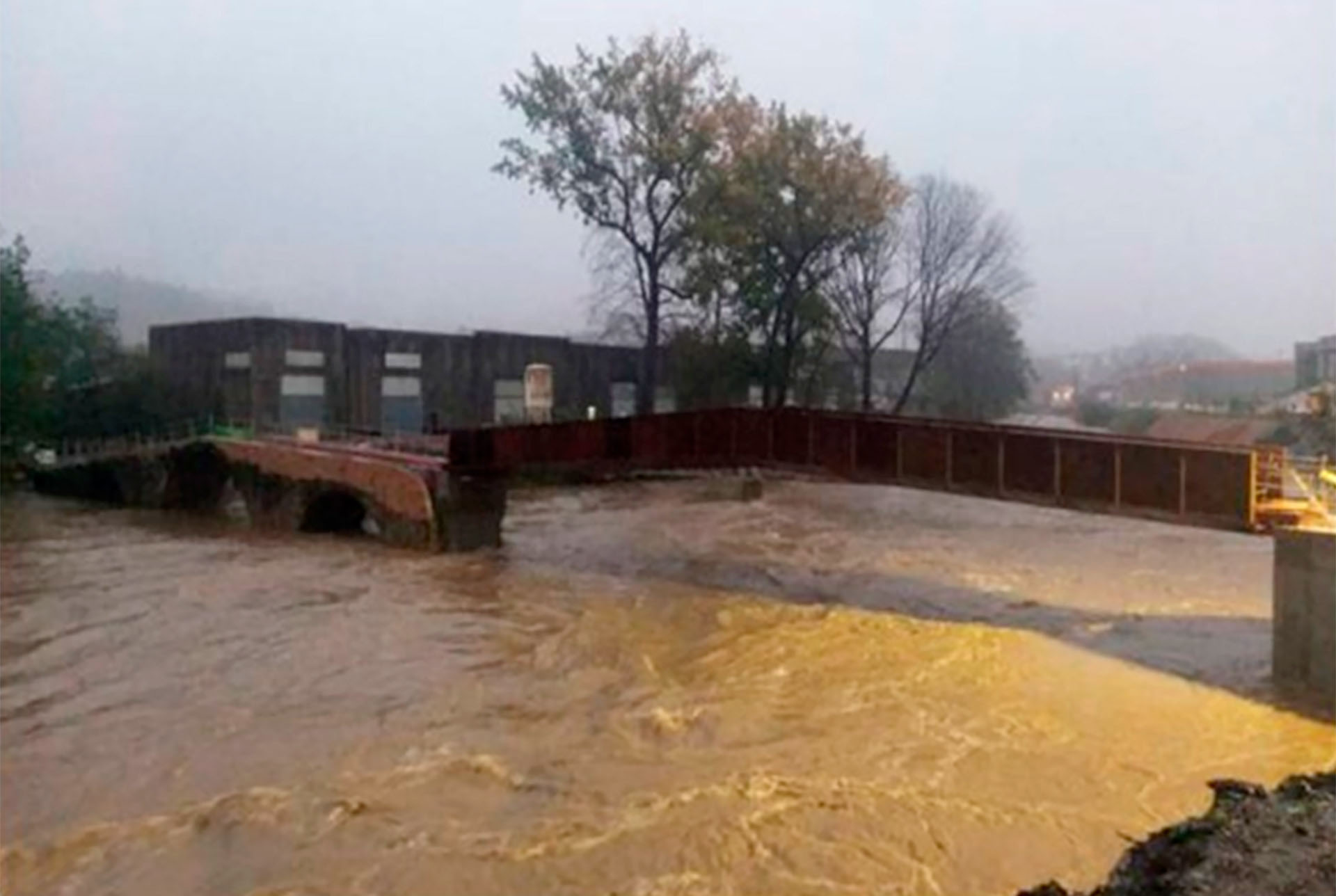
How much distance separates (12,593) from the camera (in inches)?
874

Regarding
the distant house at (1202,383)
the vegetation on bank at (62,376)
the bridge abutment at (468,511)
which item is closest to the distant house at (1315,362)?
the distant house at (1202,383)

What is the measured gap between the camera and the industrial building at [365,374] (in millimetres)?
47875

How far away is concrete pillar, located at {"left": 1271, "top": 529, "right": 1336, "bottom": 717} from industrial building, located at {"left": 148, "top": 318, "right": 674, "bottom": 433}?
40348 mm

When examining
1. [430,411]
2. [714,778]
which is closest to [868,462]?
[714,778]

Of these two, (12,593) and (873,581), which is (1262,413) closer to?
(873,581)

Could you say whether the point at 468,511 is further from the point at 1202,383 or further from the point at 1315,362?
the point at 1202,383

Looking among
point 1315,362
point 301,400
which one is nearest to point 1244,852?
point 301,400

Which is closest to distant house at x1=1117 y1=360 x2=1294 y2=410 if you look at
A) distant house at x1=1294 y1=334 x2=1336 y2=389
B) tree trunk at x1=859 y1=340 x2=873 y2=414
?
distant house at x1=1294 y1=334 x2=1336 y2=389

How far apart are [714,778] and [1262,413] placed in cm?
5307

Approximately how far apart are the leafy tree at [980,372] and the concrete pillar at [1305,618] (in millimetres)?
53622

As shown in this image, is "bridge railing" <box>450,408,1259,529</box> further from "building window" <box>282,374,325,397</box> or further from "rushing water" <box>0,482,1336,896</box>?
"building window" <box>282,374,325,397</box>

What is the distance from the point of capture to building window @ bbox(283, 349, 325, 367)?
4819 centimetres

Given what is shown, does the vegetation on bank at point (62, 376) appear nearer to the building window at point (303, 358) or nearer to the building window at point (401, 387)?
the building window at point (303, 358)

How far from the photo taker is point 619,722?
13.2m
